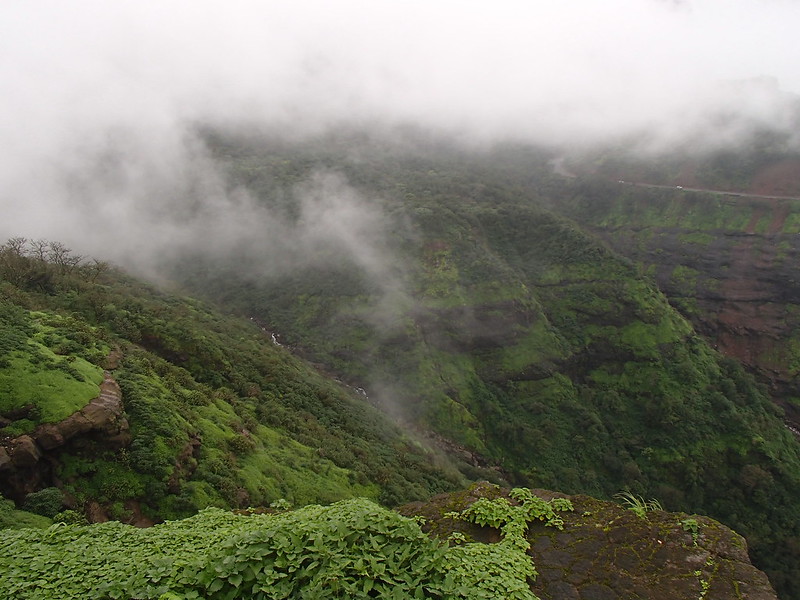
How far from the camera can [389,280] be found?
260 ft

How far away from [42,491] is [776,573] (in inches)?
2990

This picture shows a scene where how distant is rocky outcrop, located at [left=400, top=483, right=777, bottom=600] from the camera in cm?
773

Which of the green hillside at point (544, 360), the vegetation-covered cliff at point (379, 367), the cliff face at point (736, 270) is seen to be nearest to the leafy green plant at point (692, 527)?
the vegetation-covered cliff at point (379, 367)

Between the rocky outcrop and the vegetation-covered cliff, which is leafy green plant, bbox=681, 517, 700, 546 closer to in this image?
the rocky outcrop

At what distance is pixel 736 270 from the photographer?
83.7 meters

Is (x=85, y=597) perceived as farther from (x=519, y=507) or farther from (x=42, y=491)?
(x=42, y=491)

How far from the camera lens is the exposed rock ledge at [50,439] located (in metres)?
14.1

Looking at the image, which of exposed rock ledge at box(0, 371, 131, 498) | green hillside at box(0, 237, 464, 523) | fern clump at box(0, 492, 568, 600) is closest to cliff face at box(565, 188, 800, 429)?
green hillside at box(0, 237, 464, 523)

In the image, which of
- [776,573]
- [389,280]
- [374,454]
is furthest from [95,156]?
[776,573]

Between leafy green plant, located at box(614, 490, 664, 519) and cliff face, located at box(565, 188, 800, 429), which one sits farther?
cliff face, located at box(565, 188, 800, 429)

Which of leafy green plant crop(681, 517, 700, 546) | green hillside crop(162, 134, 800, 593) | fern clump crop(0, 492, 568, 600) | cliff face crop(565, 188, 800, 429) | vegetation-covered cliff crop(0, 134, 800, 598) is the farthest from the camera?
cliff face crop(565, 188, 800, 429)

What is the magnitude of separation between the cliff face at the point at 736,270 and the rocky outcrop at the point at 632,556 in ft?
289

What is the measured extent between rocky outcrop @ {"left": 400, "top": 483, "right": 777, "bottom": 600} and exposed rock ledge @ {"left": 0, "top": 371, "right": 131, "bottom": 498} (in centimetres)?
1300

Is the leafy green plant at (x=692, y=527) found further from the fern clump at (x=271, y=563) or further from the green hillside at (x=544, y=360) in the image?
the green hillside at (x=544, y=360)
